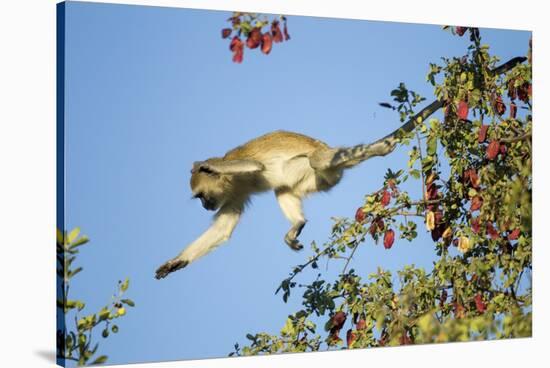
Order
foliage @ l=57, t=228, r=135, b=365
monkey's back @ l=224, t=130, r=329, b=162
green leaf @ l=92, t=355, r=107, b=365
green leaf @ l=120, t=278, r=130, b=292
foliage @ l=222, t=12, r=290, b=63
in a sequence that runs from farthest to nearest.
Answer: monkey's back @ l=224, t=130, r=329, b=162 → foliage @ l=222, t=12, r=290, b=63 → green leaf @ l=120, t=278, r=130, b=292 → foliage @ l=57, t=228, r=135, b=365 → green leaf @ l=92, t=355, r=107, b=365

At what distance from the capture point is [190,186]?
536cm

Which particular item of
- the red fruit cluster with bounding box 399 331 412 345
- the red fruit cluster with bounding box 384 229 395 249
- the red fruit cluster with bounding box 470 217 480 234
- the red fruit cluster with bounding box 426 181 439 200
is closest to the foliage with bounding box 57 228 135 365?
the red fruit cluster with bounding box 384 229 395 249

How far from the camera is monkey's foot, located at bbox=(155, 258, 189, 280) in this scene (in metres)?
5.24

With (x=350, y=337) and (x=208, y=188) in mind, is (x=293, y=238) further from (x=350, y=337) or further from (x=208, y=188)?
(x=350, y=337)

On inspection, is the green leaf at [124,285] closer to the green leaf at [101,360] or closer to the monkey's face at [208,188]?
the green leaf at [101,360]

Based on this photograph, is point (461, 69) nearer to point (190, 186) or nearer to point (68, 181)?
point (190, 186)

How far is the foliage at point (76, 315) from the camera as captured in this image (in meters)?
4.90

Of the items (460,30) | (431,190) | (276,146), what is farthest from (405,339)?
(460,30)

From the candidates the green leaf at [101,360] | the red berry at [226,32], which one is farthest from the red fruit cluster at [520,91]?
the green leaf at [101,360]

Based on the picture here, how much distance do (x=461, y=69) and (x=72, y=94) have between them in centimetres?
292

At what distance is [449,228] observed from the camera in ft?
20.5

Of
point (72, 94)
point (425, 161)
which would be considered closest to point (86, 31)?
point (72, 94)

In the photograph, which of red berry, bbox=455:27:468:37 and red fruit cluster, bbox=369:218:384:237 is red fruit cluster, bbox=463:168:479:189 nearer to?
red fruit cluster, bbox=369:218:384:237

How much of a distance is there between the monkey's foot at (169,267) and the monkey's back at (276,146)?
74 centimetres
